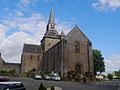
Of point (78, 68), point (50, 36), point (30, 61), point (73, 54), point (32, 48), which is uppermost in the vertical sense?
point (50, 36)

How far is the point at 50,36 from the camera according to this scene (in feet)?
326

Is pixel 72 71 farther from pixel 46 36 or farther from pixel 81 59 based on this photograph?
pixel 46 36

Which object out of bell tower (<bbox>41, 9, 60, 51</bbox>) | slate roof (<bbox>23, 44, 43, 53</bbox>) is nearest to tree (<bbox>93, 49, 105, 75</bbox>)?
bell tower (<bbox>41, 9, 60, 51</bbox>)

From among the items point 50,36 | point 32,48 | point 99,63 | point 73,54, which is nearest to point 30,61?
point 32,48

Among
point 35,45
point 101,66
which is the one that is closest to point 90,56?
point 101,66

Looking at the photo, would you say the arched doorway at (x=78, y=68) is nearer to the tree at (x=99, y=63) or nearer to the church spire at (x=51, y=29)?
the tree at (x=99, y=63)

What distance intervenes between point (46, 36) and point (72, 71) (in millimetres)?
38074

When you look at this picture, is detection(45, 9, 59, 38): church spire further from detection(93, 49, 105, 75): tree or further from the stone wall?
detection(93, 49, 105, 75): tree

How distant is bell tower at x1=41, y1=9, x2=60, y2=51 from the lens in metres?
98.6

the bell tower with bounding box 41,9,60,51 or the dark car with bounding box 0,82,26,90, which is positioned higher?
the bell tower with bounding box 41,9,60,51

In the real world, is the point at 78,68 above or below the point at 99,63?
below

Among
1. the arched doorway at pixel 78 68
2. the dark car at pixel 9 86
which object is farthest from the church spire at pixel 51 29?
the dark car at pixel 9 86

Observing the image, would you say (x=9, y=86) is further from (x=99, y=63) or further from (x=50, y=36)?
(x=50, y=36)

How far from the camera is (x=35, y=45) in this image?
103500 millimetres
